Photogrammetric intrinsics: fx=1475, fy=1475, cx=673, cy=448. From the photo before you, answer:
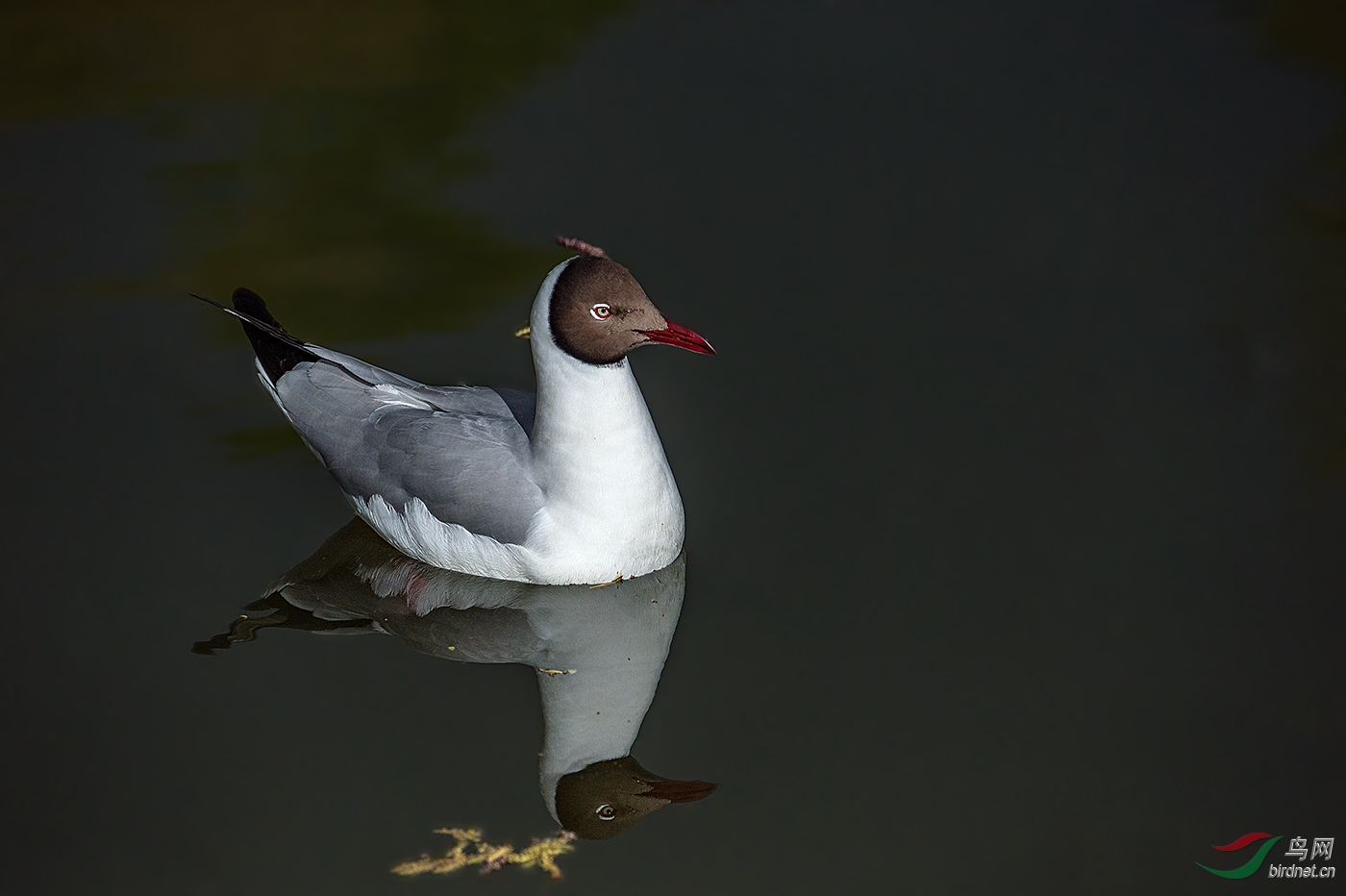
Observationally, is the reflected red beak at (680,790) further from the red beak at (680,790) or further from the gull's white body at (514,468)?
the gull's white body at (514,468)

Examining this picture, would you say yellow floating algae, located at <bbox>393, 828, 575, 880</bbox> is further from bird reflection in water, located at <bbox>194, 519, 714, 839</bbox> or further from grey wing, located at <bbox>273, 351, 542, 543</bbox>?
grey wing, located at <bbox>273, 351, 542, 543</bbox>

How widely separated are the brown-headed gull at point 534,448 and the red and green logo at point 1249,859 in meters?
2.26

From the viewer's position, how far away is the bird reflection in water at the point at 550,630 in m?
4.95

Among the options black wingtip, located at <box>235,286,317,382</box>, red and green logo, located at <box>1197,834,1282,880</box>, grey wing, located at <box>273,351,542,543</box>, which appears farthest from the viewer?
black wingtip, located at <box>235,286,317,382</box>

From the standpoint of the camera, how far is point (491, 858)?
15.2 ft

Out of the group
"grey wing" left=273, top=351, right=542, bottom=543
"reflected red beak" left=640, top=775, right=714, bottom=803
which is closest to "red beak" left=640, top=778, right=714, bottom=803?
"reflected red beak" left=640, top=775, right=714, bottom=803

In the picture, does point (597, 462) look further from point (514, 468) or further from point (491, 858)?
point (491, 858)

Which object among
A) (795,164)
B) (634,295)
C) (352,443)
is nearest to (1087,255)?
(795,164)

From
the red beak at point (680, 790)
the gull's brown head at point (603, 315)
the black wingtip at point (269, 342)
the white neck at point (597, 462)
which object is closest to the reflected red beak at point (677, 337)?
the gull's brown head at point (603, 315)

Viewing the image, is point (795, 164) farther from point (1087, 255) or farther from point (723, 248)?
point (1087, 255)

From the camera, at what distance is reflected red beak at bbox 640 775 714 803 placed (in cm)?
481

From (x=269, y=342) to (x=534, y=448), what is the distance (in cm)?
146

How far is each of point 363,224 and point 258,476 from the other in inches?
73.4

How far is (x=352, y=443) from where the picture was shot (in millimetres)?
5949
